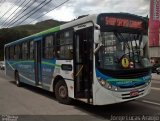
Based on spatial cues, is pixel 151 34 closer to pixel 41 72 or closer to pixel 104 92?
pixel 41 72

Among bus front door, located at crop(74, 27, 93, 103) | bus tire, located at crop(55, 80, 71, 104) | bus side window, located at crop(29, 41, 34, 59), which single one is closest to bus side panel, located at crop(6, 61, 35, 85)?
bus side window, located at crop(29, 41, 34, 59)

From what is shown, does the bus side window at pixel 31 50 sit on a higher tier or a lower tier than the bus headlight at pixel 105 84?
higher

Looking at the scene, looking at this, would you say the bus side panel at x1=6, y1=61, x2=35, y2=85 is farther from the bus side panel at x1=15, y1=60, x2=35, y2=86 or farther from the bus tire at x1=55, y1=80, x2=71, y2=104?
the bus tire at x1=55, y1=80, x2=71, y2=104

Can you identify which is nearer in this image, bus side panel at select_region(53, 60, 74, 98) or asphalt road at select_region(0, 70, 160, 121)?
asphalt road at select_region(0, 70, 160, 121)

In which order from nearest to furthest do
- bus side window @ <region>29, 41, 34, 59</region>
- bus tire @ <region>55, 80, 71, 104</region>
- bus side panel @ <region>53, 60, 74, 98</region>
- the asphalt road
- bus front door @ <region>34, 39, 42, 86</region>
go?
the asphalt road < bus side panel @ <region>53, 60, 74, 98</region> < bus tire @ <region>55, 80, 71, 104</region> < bus front door @ <region>34, 39, 42, 86</region> < bus side window @ <region>29, 41, 34, 59</region>

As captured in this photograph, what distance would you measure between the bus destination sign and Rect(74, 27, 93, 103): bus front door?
58 cm

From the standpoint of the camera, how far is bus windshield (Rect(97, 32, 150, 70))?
28.8 feet

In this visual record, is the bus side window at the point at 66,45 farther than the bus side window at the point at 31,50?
No

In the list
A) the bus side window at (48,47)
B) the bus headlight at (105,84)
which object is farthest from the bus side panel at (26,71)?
the bus headlight at (105,84)

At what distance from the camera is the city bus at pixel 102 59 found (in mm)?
8727

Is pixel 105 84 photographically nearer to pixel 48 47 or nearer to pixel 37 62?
pixel 48 47

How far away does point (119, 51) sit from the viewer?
8914 millimetres

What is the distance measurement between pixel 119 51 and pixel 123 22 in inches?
38.4

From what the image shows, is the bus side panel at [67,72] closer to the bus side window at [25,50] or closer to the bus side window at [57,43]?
the bus side window at [57,43]
